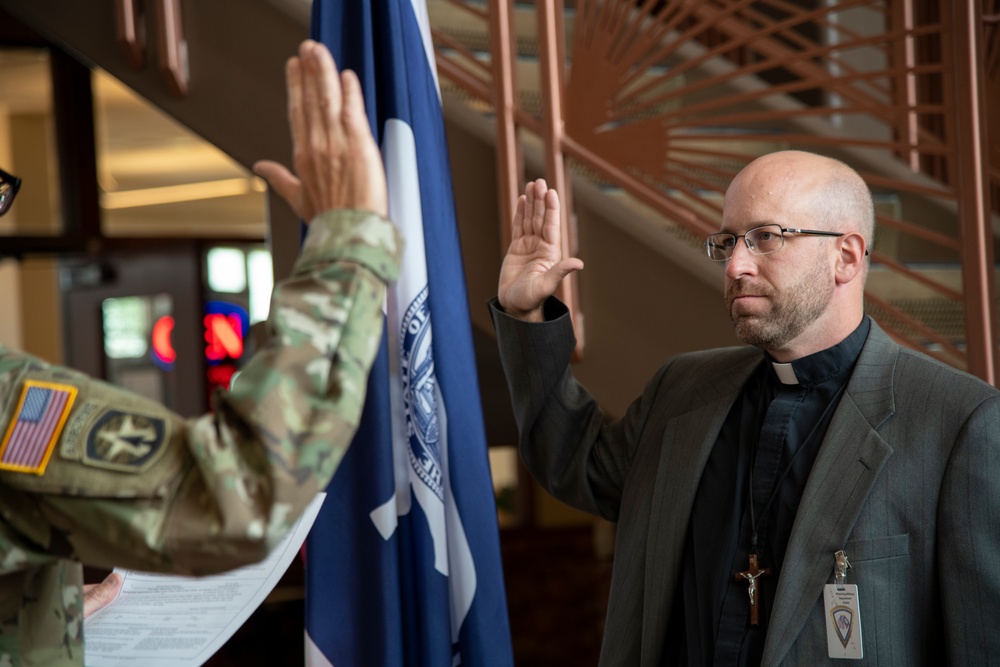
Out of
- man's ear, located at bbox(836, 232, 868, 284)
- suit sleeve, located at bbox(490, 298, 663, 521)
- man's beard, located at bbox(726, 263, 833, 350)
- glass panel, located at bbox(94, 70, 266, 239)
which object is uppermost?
glass panel, located at bbox(94, 70, 266, 239)

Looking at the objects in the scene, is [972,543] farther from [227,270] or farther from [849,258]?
[227,270]

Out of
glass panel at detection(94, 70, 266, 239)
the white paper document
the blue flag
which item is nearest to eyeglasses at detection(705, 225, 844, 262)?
the blue flag

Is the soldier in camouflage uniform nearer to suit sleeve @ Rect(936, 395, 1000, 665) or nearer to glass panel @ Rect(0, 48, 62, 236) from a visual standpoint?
suit sleeve @ Rect(936, 395, 1000, 665)

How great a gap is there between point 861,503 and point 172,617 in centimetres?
111

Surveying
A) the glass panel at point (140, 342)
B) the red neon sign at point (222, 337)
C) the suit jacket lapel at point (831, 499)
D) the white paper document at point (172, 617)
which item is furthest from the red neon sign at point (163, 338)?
the suit jacket lapel at point (831, 499)

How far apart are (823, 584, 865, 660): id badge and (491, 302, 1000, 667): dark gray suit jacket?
0.5 inches

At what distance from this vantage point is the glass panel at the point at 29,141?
15.3 feet

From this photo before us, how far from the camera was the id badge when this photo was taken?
1544 millimetres

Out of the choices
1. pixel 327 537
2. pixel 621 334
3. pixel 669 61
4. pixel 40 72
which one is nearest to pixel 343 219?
pixel 327 537

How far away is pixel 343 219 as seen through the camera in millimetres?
1126

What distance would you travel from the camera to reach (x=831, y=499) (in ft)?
5.31

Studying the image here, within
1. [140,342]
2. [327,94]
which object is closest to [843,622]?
[327,94]

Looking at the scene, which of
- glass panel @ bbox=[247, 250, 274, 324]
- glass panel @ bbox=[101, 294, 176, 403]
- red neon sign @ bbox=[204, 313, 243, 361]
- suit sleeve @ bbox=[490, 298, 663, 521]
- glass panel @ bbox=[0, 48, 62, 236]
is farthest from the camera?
glass panel @ bbox=[247, 250, 274, 324]

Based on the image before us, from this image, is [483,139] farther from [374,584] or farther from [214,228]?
[214,228]
